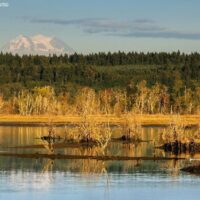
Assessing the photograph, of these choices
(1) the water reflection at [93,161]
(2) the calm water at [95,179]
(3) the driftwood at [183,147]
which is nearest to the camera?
(2) the calm water at [95,179]

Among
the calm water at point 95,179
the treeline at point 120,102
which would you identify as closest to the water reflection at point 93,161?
the calm water at point 95,179

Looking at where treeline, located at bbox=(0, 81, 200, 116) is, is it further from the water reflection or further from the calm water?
the calm water

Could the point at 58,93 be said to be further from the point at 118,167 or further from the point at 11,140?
the point at 118,167

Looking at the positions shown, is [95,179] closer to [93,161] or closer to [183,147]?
[93,161]

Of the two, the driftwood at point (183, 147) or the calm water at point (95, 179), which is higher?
the driftwood at point (183, 147)

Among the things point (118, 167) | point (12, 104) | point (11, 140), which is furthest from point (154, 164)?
point (12, 104)

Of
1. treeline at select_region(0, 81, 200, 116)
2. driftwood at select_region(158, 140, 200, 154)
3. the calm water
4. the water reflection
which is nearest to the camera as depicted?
the calm water

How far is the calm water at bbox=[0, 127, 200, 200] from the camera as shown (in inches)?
1401

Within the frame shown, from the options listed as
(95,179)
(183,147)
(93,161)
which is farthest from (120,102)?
(95,179)

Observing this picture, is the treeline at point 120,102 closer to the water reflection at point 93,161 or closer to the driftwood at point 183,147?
the water reflection at point 93,161

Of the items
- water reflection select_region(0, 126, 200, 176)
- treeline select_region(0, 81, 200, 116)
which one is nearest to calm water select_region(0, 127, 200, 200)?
water reflection select_region(0, 126, 200, 176)

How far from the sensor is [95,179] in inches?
1619

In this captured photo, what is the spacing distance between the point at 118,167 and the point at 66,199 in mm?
12972

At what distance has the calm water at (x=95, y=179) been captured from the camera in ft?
117
